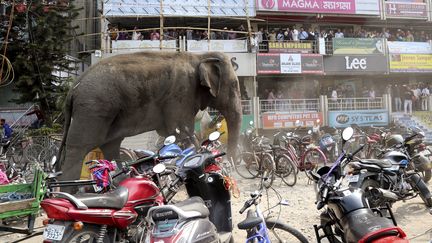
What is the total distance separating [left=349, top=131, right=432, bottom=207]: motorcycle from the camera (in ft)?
15.4

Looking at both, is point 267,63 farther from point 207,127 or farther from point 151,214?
point 151,214

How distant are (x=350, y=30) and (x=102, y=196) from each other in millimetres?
22496

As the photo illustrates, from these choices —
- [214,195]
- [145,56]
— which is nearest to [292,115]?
[145,56]

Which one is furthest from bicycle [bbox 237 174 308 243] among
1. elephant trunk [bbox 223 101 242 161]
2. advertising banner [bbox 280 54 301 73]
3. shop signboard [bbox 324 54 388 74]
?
shop signboard [bbox 324 54 388 74]

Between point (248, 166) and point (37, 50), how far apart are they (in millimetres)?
10749

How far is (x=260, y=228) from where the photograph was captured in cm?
322

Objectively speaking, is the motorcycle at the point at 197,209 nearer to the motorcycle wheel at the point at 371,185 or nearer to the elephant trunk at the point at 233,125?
the motorcycle wheel at the point at 371,185

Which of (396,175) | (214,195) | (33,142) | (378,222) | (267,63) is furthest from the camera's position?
(267,63)

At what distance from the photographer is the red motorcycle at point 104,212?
3291mm

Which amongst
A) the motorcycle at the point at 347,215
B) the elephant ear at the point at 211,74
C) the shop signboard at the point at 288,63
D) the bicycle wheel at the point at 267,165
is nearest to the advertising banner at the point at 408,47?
the shop signboard at the point at 288,63

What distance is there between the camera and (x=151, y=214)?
2975 millimetres

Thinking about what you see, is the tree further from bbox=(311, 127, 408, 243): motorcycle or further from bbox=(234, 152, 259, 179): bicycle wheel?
bbox=(311, 127, 408, 243): motorcycle

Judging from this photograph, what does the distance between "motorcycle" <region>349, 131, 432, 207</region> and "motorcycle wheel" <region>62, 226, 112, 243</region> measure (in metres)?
2.70

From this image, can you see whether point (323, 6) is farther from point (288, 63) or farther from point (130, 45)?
point (130, 45)
